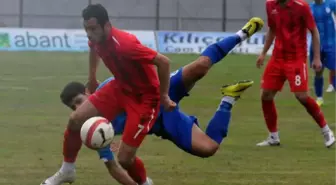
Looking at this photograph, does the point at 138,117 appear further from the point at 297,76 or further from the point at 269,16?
the point at 269,16

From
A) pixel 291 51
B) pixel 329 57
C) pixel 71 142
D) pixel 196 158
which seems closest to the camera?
pixel 71 142

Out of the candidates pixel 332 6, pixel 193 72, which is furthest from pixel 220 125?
pixel 332 6

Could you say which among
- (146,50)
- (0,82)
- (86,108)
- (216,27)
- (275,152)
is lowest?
(216,27)

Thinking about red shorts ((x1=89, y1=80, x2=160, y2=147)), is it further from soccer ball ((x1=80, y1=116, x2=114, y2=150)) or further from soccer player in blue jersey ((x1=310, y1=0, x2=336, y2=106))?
soccer player in blue jersey ((x1=310, y1=0, x2=336, y2=106))

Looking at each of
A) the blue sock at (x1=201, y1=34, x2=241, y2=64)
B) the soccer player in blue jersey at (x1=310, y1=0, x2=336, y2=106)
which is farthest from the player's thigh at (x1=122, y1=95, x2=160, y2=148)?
the soccer player in blue jersey at (x1=310, y1=0, x2=336, y2=106)

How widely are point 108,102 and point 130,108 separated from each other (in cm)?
25

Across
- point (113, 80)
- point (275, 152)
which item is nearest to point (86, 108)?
point (113, 80)

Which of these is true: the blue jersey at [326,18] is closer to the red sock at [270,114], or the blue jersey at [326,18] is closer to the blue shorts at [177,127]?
the red sock at [270,114]

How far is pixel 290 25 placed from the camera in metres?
12.9

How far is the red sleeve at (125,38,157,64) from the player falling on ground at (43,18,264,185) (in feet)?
2.61

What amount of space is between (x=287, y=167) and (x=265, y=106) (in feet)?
6.82

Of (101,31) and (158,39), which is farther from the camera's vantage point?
(158,39)

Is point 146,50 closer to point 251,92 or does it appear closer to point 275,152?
point 275,152

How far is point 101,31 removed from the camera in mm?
8484
